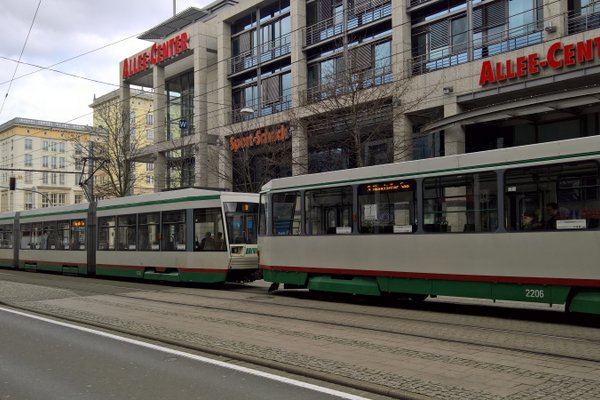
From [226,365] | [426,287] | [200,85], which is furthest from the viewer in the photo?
[200,85]

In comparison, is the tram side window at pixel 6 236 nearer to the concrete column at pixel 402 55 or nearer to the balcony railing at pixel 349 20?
the balcony railing at pixel 349 20

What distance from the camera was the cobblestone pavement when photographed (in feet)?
19.2

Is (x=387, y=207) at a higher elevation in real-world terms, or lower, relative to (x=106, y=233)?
higher

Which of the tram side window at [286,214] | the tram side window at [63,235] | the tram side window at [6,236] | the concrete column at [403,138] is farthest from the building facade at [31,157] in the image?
the tram side window at [286,214]

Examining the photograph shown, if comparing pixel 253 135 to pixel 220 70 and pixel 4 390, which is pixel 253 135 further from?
pixel 4 390

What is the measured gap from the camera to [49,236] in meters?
26.0

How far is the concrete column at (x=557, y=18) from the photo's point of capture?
20.4 metres

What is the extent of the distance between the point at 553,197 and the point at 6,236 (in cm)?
2882

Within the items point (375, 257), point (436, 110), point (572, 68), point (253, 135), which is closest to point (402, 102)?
point (436, 110)

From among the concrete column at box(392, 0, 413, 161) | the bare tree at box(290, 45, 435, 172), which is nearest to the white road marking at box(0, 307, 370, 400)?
the bare tree at box(290, 45, 435, 172)

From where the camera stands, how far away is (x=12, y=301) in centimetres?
1418

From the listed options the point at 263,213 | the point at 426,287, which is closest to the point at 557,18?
the point at 263,213

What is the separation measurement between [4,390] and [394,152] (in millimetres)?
18356

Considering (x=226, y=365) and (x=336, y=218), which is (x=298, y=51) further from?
(x=226, y=365)
